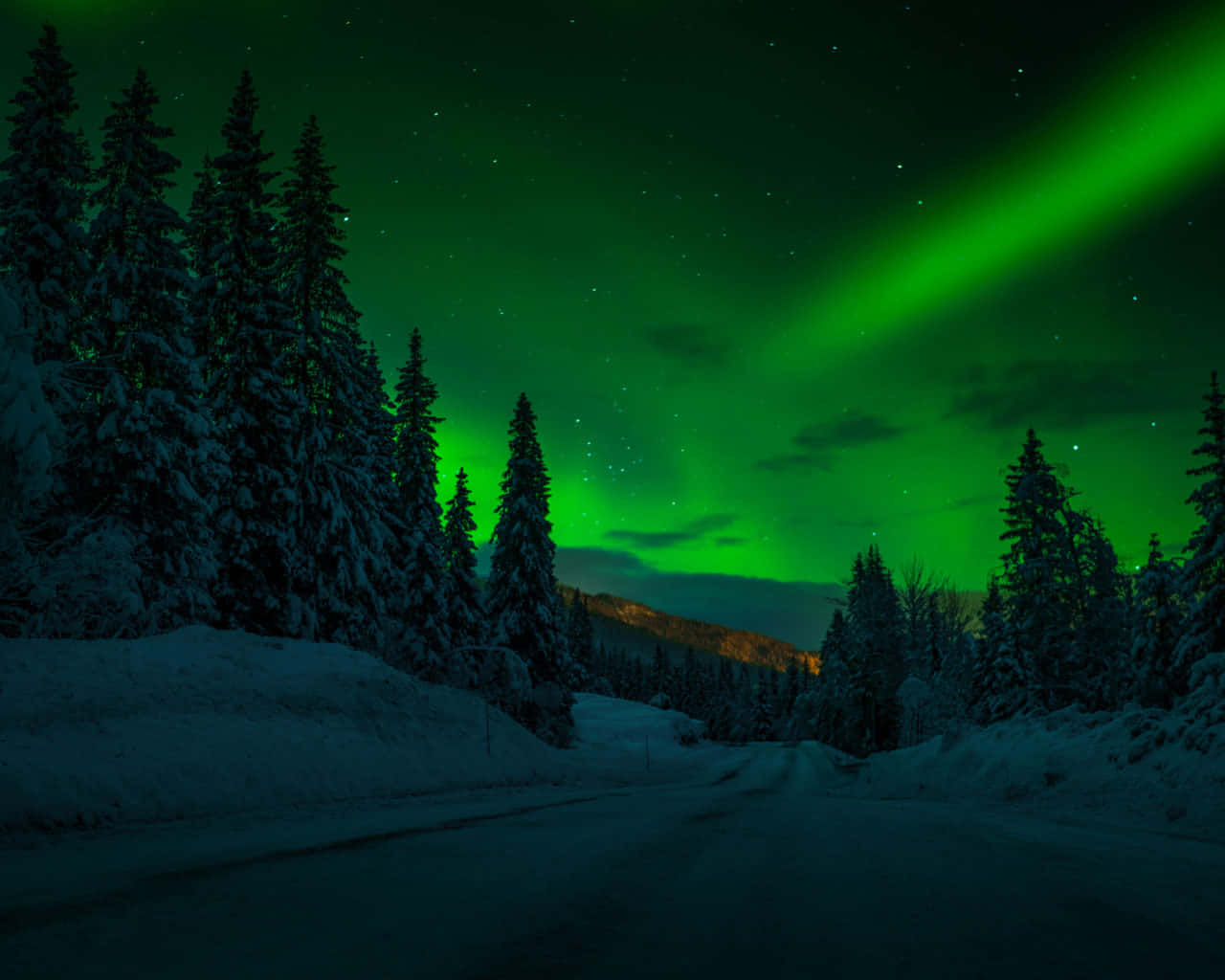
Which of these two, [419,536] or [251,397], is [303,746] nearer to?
[251,397]

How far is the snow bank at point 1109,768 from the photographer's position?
924 centimetres

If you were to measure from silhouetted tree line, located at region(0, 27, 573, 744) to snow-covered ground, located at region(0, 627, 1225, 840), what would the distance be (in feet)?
13.5

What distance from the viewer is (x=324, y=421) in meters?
24.5

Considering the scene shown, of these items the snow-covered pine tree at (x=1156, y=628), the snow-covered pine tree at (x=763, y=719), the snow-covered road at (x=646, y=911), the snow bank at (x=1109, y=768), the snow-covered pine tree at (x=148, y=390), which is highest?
the snow-covered pine tree at (x=148, y=390)

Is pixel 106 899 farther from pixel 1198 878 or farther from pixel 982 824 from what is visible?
pixel 982 824

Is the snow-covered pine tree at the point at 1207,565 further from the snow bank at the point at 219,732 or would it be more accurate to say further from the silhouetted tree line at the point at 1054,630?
the snow bank at the point at 219,732

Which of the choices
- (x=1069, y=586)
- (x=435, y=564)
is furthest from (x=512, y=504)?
(x=1069, y=586)

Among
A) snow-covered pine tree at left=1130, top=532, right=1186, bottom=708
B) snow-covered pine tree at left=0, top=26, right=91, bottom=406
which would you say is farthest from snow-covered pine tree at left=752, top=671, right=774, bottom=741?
snow-covered pine tree at left=0, top=26, right=91, bottom=406

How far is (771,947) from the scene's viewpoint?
304cm

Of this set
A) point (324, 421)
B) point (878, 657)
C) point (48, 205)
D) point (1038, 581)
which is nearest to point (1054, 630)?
point (1038, 581)

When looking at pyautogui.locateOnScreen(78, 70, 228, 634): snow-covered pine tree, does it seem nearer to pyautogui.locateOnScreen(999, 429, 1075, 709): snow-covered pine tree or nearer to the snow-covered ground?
the snow-covered ground

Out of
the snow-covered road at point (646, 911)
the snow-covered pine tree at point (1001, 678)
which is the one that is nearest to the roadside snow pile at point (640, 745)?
the snow-covered pine tree at point (1001, 678)

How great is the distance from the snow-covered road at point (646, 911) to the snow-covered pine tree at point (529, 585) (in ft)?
96.6

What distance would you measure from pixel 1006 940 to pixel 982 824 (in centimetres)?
520
